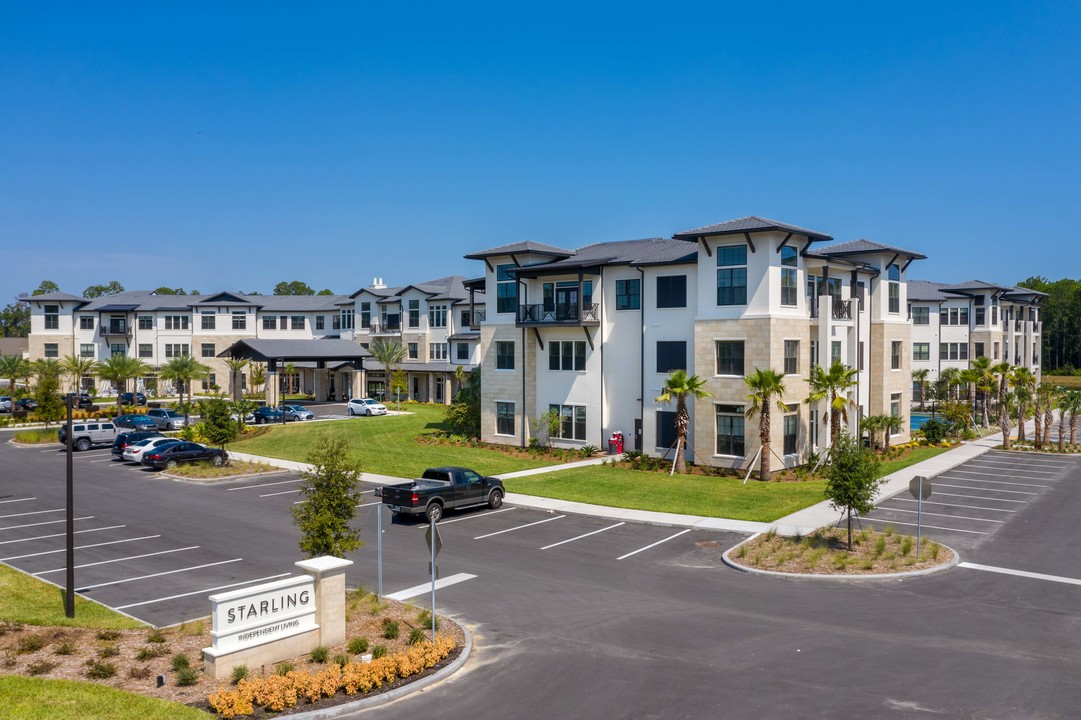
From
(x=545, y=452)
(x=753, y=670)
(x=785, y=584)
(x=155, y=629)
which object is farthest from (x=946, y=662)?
(x=545, y=452)

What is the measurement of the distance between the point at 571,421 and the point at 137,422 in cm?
3019

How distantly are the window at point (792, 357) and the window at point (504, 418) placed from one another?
15.0 meters

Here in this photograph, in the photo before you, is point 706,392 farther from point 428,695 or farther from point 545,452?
point 428,695

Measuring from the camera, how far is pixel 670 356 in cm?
3922

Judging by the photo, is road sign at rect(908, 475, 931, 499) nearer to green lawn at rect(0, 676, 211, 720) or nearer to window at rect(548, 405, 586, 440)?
green lawn at rect(0, 676, 211, 720)

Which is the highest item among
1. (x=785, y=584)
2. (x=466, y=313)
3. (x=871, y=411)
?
(x=466, y=313)

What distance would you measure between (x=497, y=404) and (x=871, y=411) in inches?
792

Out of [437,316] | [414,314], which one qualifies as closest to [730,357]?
[437,316]

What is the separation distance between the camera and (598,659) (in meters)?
14.4

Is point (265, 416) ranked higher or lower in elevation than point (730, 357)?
lower

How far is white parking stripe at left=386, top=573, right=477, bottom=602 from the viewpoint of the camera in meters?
18.5

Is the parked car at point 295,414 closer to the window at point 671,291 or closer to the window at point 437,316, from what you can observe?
the window at point 437,316

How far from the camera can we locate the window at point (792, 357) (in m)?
36.6

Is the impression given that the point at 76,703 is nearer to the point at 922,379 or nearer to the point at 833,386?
the point at 833,386
